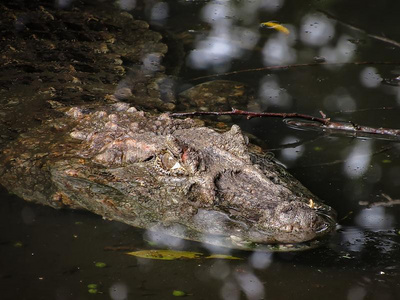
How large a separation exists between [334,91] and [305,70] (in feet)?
1.95

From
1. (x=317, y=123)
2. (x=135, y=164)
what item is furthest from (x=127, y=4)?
(x=135, y=164)

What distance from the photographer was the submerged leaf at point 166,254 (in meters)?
4.04

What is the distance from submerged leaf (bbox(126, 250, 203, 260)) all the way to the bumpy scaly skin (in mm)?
172

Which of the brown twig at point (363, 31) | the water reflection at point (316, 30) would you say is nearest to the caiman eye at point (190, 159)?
the water reflection at point (316, 30)

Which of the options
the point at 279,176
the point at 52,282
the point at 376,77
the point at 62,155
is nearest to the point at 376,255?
the point at 279,176

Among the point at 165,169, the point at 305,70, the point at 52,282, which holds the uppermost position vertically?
the point at 305,70

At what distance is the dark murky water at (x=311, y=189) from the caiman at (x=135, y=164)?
14cm

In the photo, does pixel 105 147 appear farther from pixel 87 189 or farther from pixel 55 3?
pixel 55 3

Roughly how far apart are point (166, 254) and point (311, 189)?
1.36 meters

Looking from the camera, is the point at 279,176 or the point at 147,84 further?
the point at 147,84

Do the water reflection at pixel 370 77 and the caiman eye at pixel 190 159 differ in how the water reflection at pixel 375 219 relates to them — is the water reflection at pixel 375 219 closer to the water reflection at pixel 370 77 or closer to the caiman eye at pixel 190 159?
the caiman eye at pixel 190 159

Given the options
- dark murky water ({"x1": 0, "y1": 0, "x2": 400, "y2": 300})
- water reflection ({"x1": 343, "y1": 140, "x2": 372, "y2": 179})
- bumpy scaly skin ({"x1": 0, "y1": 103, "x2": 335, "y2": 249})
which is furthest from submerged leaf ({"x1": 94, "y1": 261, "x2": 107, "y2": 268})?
water reflection ({"x1": 343, "y1": 140, "x2": 372, "y2": 179})

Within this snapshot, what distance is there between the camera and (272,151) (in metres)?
5.22

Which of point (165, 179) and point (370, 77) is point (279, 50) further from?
point (165, 179)
